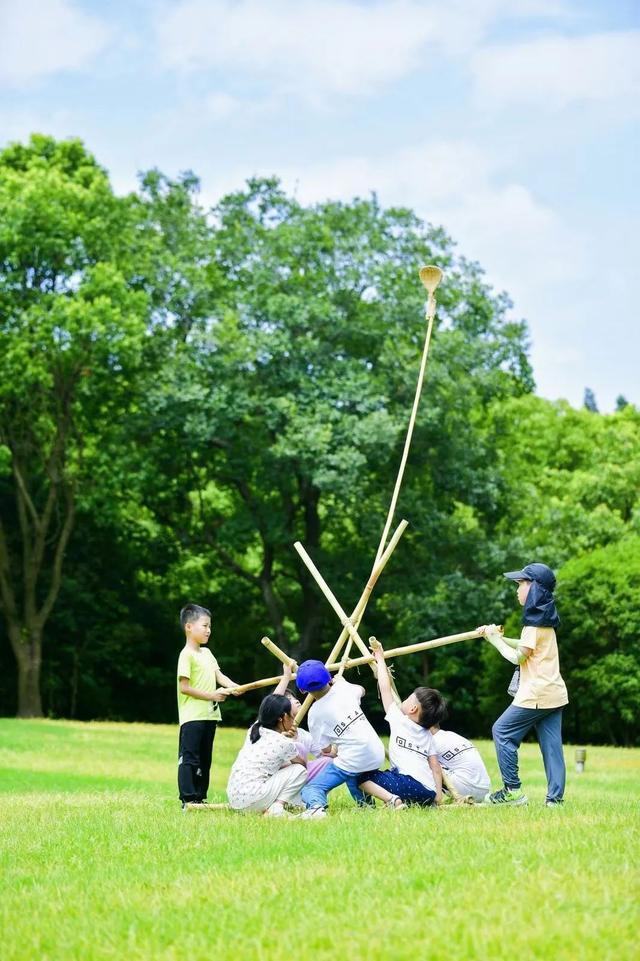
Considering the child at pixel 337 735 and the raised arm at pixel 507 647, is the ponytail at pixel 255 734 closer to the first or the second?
the child at pixel 337 735

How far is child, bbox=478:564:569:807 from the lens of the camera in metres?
9.30

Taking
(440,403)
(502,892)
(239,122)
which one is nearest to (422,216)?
(440,403)

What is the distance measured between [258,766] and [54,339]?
2009 centimetres

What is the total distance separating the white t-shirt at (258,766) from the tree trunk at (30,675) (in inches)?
858

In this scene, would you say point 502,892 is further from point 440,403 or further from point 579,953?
point 440,403

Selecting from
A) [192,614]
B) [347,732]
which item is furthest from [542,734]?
[192,614]

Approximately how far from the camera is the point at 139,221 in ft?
105

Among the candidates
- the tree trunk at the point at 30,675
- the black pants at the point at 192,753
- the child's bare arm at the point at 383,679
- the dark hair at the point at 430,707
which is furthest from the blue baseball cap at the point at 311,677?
the tree trunk at the point at 30,675

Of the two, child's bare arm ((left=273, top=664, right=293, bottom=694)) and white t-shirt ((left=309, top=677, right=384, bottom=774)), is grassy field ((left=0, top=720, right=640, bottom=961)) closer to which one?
white t-shirt ((left=309, top=677, right=384, bottom=774))

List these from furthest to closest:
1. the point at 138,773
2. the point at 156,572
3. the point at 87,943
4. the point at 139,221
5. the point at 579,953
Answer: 1. the point at 156,572
2. the point at 139,221
3. the point at 138,773
4. the point at 87,943
5. the point at 579,953

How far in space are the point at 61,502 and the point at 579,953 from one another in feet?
100

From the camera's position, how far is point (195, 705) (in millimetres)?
9953

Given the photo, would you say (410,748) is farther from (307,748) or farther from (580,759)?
(580,759)

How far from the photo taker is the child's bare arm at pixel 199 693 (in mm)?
9875
